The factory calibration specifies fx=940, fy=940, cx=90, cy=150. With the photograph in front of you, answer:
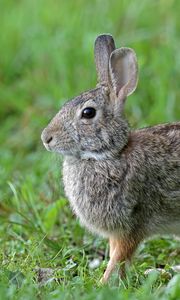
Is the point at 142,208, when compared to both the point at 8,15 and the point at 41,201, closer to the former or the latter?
the point at 41,201

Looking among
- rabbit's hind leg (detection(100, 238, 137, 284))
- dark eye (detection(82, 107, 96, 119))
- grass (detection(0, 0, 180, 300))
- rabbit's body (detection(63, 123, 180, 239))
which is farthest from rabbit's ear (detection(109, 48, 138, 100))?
rabbit's hind leg (detection(100, 238, 137, 284))

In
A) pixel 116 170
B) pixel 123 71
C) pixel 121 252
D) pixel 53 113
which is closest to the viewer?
pixel 121 252

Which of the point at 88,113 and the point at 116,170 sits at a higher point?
the point at 88,113

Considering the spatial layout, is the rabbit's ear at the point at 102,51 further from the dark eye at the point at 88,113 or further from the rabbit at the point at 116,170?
the dark eye at the point at 88,113

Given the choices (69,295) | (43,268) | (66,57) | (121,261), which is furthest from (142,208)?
(66,57)

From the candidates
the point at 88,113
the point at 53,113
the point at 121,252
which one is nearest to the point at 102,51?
the point at 88,113

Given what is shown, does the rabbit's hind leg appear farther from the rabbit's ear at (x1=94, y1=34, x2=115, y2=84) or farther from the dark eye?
the rabbit's ear at (x1=94, y1=34, x2=115, y2=84)

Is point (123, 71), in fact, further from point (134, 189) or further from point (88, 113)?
point (134, 189)
